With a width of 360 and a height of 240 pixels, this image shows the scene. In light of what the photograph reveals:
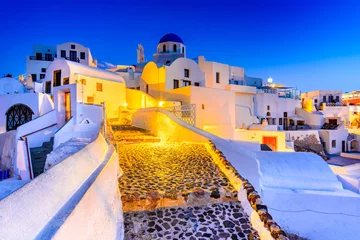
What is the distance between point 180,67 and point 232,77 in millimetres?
11192

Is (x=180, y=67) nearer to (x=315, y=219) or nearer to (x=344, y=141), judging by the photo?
(x=315, y=219)

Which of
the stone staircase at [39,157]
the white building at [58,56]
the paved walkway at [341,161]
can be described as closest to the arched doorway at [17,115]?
the stone staircase at [39,157]

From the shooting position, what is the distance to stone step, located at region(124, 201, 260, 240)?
3.50 meters

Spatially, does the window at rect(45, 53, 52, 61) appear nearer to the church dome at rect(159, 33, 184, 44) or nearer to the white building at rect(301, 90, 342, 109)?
the church dome at rect(159, 33, 184, 44)

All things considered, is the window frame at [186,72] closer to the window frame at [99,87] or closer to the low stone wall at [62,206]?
the window frame at [99,87]

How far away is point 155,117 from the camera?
11508 millimetres

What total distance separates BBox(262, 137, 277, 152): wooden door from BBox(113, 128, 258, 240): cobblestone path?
1486 centimetres

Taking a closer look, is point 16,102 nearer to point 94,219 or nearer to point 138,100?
point 138,100

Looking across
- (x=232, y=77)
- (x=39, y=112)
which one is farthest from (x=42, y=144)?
(x=232, y=77)

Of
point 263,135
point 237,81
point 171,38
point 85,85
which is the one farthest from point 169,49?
point 263,135

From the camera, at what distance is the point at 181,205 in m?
4.08

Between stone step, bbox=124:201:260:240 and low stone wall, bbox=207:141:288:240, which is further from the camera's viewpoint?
stone step, bbox=124:201:260:240

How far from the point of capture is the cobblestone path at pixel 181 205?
3576 mm

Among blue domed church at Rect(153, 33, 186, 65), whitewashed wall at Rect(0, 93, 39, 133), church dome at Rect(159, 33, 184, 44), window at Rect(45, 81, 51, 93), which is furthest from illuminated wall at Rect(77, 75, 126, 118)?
church dome at Rect(159, 33, 184, 44)
